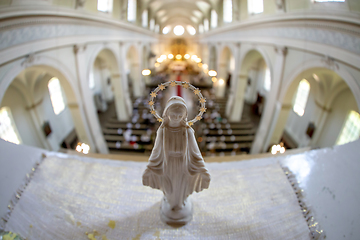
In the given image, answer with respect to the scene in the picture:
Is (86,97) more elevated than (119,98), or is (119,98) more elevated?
(119,98)

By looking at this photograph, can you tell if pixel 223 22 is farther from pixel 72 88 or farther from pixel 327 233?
pixel 327 233

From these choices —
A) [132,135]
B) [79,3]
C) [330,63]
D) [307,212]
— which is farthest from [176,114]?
[132,135]

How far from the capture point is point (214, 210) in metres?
2.88

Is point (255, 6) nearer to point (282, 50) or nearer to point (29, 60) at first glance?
point (282, 50)

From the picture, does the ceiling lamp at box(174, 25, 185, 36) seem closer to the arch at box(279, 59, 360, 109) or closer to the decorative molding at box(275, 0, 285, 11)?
the decorative molding at box(275, 0, 285, 11)

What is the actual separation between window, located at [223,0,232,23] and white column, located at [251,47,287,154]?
251 inches

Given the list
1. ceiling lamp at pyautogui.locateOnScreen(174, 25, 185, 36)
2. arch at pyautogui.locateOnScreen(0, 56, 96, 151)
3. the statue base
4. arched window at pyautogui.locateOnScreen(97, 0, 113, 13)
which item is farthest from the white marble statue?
ceiling lamp at pyautogui.locateOnScreen(174, 25, 185, 36)

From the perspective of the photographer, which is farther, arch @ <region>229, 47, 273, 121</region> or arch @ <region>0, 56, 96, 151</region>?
arch @ <region>229, 47, 273, 121</region>

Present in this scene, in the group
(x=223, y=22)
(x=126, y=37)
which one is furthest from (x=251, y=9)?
(x=126, y=37)

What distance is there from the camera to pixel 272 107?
7316 millimetres

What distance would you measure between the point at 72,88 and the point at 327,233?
6.94 metres

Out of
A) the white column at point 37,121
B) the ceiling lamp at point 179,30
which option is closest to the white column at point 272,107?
the white column at point 37,121

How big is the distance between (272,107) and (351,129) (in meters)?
2.49

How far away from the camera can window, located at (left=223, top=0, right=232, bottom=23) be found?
460 inches
